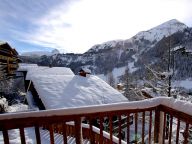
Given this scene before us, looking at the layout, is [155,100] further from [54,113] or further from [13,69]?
[13,69]

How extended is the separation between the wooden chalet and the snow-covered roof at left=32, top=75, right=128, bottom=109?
46.0ft

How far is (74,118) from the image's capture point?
223 cm

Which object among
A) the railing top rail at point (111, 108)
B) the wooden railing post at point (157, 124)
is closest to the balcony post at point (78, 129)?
the railing top rail at point (111, 108)

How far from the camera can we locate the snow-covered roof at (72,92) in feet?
38.4

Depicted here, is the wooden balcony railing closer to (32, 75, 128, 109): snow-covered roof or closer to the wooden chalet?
(32, 75, 128, 109): snow-covered roof

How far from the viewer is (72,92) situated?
13.5 metres

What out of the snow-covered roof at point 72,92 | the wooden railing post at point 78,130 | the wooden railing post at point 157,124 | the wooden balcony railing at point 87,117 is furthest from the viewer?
the snow-covered roof at point 72,92

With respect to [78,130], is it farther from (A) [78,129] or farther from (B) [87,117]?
(B) [87,117]

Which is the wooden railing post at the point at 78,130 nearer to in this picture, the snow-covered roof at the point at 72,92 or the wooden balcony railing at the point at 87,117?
the wooden balcony railing at the point at 87,117

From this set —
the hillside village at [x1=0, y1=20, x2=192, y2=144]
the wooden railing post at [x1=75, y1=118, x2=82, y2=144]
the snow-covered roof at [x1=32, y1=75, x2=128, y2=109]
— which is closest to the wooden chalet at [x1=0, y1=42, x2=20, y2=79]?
the hillside village at [x1=0, y1=20, x2=192, y2=144]

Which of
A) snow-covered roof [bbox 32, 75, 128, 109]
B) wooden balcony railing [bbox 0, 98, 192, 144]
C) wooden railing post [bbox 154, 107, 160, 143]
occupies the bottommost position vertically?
snow-covered roof [bbox 32, 75, 128, 109]

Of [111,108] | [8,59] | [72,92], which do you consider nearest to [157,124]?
[111,108]

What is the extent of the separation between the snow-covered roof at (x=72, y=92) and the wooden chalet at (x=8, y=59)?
14.0 m

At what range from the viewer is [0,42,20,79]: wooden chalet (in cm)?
2666
